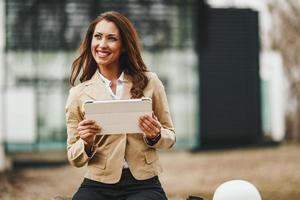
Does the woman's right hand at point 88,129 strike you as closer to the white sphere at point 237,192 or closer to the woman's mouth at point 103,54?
the woman's mouth at point 103,54

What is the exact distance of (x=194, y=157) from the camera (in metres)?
17.5

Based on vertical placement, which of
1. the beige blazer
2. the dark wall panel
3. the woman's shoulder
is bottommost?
the dark wall panel

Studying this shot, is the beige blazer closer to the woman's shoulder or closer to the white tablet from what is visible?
the woman's shoulder

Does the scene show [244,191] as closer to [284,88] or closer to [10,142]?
[10,142]

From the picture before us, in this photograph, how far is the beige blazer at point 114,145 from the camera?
327cm

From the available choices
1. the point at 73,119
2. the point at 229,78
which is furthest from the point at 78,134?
the point at 229,78

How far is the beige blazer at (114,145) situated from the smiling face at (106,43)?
0.11 m

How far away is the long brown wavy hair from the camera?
340 cm

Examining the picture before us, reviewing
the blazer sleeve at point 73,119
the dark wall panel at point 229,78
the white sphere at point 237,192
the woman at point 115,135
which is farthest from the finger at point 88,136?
the dark wall panel at point 229,78

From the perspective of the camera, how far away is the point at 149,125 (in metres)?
3.10

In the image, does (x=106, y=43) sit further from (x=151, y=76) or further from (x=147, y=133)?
(x=147, y=133)

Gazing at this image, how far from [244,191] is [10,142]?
14.2 m

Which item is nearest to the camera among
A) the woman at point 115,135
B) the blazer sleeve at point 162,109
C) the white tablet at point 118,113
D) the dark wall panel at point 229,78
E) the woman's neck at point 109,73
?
the white tablet at point 118,113

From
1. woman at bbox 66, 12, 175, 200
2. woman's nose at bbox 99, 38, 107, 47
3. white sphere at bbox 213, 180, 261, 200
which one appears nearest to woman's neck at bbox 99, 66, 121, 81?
woman at bbox 66, 12, 175, 200
